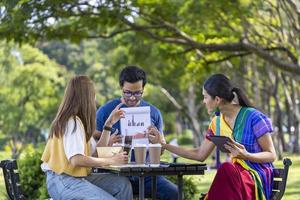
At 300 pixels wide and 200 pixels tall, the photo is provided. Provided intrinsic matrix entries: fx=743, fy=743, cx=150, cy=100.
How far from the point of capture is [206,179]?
56.2 feet

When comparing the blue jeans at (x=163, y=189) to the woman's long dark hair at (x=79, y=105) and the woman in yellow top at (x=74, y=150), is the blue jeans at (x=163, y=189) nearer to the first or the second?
the woman in yellow top at (x=74, y=150)

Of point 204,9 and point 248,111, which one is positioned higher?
point 204,9

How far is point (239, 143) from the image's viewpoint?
577 cm

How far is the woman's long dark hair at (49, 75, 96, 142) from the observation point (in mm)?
5625

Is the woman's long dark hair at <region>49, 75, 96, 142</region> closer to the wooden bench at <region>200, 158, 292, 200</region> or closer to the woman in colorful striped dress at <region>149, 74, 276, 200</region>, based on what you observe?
the woman in colorful striped dress at <region>149, 74, 276, 200</region>

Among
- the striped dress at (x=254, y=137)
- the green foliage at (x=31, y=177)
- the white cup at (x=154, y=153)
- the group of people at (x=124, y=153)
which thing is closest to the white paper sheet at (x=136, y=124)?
the group of people at (x=124, y=153)

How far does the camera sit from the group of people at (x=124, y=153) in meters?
5.49

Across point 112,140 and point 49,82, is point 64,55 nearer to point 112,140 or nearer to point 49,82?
point 49,82

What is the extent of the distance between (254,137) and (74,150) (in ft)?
4.61

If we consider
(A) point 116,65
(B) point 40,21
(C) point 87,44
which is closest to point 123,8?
(B) point 40,21

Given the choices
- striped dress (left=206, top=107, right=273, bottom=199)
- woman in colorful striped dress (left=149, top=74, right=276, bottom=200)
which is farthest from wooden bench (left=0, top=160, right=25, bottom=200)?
striped dress (left=206, top=107, right=273, bottom=199)

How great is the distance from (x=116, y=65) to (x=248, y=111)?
1163 inches

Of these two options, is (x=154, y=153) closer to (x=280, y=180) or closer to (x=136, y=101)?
(x=280, y=180)

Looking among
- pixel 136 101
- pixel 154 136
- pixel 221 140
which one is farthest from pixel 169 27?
pixel 221 140
